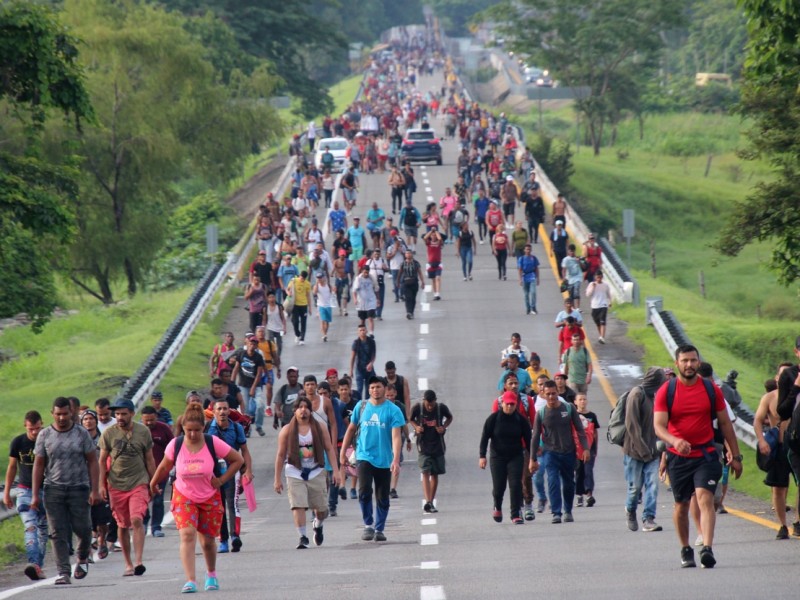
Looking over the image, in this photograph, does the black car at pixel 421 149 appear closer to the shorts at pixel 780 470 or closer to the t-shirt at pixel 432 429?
the t-shirt at pixel 432 429

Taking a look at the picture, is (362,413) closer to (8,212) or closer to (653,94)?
(8,212)

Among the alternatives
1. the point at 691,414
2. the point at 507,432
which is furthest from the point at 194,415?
the point at 507,432

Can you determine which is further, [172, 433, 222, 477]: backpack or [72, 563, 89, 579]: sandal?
[72, 563, 89, 579]: sandal

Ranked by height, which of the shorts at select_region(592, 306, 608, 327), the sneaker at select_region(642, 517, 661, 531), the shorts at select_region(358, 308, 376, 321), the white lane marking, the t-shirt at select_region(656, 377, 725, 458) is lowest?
the shorts at select_region(592, 306, 608, 327)

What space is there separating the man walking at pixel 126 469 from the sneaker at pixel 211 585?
1.81 m

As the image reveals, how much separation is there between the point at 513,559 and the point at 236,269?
2637cm

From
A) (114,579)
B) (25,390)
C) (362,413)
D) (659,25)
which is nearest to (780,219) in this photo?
(362,413)

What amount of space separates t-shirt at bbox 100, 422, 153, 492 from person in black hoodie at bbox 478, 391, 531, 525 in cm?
350

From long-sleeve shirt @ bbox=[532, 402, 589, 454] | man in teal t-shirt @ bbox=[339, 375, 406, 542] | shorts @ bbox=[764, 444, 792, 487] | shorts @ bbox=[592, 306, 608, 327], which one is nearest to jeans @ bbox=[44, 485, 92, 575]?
man in teal t-shirt @ bbox=[339, 375, 406, 542]

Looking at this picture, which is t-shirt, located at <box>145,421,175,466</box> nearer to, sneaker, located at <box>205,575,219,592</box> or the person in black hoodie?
the person in black hoodie

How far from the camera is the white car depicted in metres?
56.5

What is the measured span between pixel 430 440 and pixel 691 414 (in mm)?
5270

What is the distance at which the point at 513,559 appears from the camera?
12.8 meters

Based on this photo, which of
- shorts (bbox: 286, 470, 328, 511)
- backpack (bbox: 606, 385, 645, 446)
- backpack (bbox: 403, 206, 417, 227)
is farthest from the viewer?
backpack (bbox: 403, 206, 417, 227)
